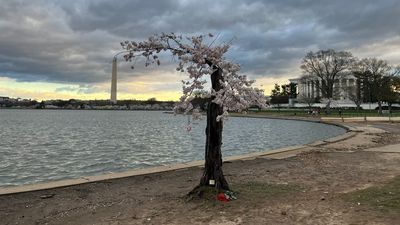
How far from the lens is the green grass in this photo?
791 centimetres

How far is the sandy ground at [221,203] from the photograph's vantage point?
7.48m

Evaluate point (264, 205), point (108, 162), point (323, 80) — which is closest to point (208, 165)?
point (264, 205)

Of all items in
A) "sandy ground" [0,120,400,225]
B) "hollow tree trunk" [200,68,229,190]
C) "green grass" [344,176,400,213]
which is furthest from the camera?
"hollow tree trunk" [200,68,229,190]

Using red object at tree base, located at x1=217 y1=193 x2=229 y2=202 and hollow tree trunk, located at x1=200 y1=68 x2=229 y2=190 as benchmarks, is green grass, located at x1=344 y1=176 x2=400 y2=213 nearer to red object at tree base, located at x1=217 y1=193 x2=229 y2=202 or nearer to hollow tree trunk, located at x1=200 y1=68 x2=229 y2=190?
red object at tree base, located at x1=217 y1=193 x2=229 y2=202

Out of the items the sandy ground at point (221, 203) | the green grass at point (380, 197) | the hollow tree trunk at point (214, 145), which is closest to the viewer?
the sandy ground at point (221, 203)

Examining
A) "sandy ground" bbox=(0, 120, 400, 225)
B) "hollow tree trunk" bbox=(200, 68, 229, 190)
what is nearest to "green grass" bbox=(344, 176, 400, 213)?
"sandy ground" bbox=(0, 120, 400, 225)

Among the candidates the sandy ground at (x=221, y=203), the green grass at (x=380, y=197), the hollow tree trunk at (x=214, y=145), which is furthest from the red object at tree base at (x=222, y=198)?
the green grass at (x=380, y=197)

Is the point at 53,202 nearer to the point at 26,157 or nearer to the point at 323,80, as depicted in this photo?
the point at 26,157

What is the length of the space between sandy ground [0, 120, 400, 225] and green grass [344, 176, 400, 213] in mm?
230

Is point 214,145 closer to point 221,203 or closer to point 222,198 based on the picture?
point 222,198

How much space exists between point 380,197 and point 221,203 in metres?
3.16

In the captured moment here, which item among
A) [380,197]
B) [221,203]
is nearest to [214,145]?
[221,203]

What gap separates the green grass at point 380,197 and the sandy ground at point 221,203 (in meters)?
0.23

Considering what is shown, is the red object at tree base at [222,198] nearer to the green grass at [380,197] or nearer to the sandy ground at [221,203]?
the sandy ground at [221,203]
